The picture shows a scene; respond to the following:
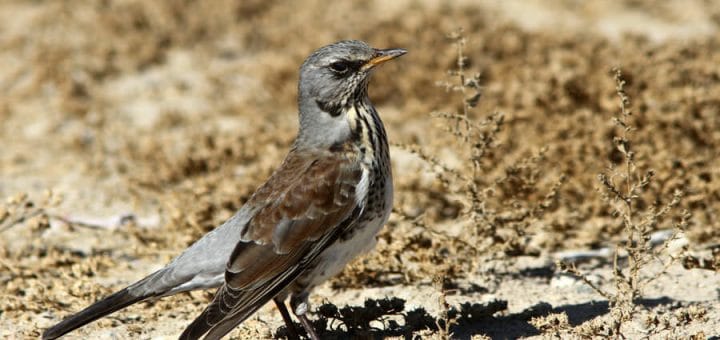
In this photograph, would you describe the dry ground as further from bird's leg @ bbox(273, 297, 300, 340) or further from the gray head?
the gray head

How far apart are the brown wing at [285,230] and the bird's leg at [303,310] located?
20 centimetres

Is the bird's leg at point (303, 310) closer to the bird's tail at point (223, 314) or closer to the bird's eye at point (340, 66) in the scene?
the bird's tail at point (223, 314)

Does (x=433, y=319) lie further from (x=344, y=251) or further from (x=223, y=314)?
(x=223, y=314)

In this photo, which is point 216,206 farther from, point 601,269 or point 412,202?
point 601,269

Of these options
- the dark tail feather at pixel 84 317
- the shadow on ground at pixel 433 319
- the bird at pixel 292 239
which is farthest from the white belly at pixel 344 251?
the dark tail feather at pixel 84 317

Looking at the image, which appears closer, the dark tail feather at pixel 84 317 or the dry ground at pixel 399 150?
the dark tail feather at pixel 84 317

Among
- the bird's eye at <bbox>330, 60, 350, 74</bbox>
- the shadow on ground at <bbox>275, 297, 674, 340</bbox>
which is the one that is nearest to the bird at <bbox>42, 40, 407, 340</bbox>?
the shadow on ground at <bbox>275, 297, 674, 340</bbox>

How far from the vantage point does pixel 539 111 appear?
798cm

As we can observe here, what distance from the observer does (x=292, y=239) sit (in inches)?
203

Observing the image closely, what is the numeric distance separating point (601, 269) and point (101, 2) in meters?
7.70

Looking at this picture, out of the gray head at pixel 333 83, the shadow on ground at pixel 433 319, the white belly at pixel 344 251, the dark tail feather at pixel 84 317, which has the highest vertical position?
the gray head at pixel 333 83

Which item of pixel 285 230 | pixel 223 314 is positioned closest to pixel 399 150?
pixel 285 230

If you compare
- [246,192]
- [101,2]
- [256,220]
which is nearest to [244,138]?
[246,192]

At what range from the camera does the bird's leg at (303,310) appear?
17.1 feet
